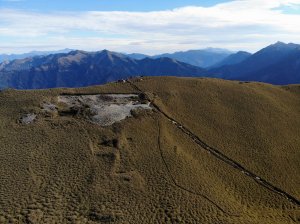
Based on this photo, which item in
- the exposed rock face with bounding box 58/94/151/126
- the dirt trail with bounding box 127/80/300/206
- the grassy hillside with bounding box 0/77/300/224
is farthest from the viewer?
the exposed rock face with bounding box 58/94/151/126

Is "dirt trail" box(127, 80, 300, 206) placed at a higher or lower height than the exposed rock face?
lower

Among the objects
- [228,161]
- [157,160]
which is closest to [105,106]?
[157,160]

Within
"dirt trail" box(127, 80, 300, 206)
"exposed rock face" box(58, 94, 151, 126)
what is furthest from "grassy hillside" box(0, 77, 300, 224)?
"exposed rock face" box(58, 94, 151, 126)

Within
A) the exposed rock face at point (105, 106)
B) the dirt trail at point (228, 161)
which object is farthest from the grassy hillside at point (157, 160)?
the exposed rock face at point (105, 106)

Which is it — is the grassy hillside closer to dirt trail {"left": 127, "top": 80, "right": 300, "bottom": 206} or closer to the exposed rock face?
dirt trail {"left": 127, "top": 80, "right": 300, "bottom": 206}

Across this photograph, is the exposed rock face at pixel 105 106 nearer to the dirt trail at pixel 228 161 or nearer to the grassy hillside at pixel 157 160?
the grassy hillside at pixel 157 160

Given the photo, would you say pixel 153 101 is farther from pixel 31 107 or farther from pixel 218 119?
pixel 31 107

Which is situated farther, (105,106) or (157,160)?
(105,106)

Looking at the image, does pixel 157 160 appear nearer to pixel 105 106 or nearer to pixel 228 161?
pixel 228 161

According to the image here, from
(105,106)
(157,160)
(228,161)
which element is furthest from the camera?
(105,106)
